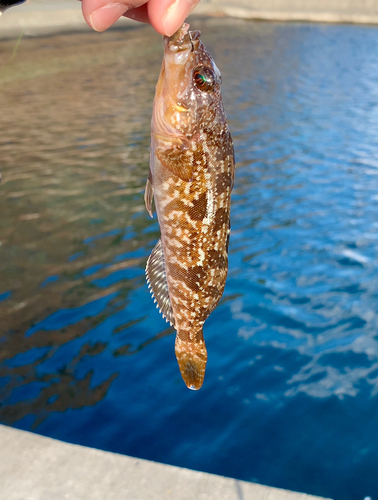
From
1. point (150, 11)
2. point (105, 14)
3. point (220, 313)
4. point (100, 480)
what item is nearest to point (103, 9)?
point (105, 14)

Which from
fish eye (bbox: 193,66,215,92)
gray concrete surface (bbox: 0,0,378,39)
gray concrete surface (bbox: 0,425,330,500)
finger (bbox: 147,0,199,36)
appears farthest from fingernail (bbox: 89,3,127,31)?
gray concrete surface (bbox: 0,0,378,39)

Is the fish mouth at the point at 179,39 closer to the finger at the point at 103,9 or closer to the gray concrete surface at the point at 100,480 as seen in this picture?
the finger at the point at 103,9

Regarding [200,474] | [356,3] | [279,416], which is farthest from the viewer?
[356,3]

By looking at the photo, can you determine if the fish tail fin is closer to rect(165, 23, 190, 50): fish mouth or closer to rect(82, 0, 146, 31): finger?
rect(165, 23, 190, 50): fish mouth

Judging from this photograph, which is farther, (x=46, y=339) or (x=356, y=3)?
(x=356, y=3)

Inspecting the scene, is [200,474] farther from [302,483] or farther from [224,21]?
[224,21]

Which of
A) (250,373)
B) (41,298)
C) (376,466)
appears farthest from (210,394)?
(41,298)

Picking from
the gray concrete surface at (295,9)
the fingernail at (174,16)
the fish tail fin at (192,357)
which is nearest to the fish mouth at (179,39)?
the fingernail at (174,16)
